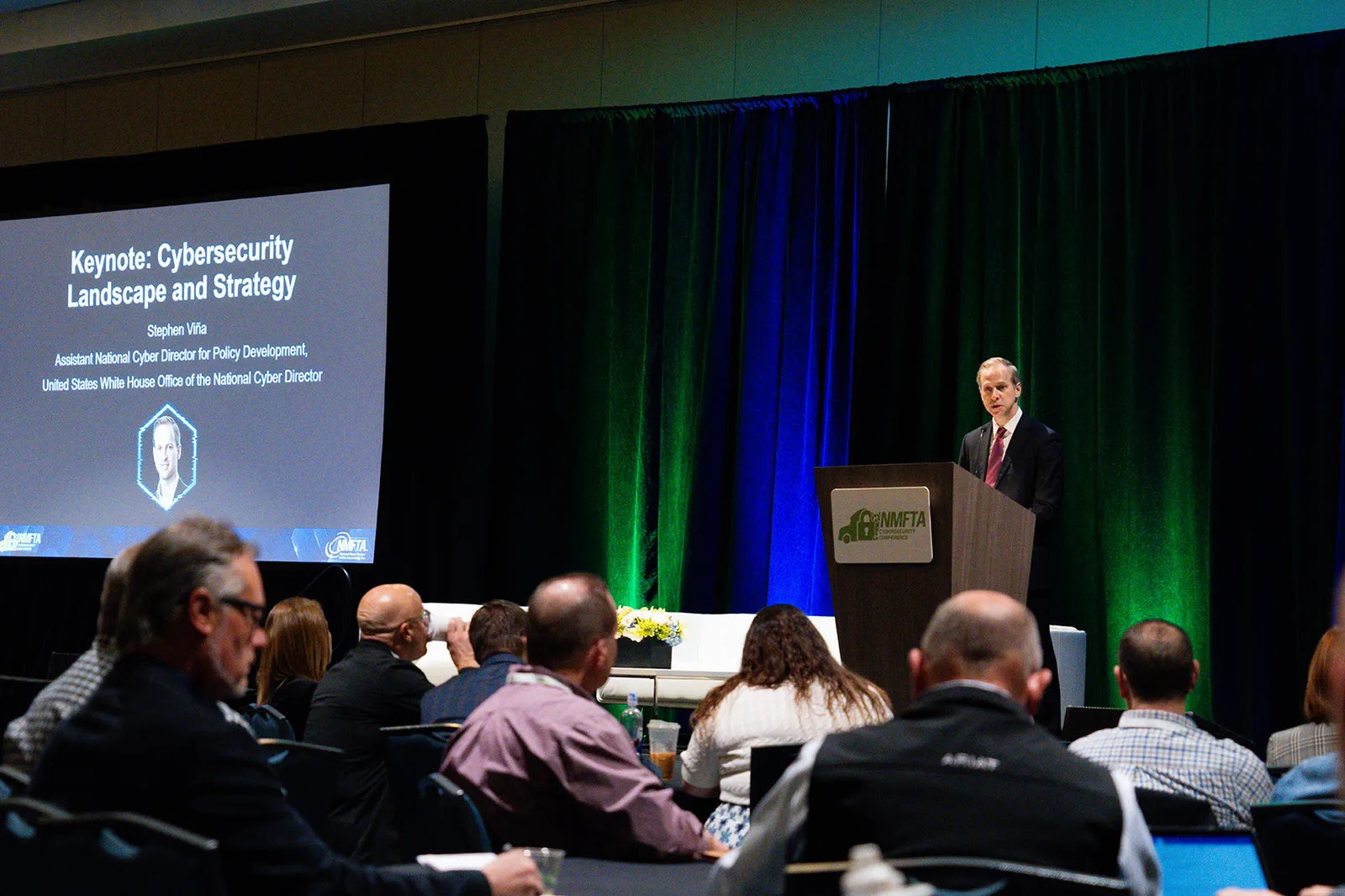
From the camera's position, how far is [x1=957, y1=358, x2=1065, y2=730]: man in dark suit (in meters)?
5.55

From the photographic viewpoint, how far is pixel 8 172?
9641 millimetres

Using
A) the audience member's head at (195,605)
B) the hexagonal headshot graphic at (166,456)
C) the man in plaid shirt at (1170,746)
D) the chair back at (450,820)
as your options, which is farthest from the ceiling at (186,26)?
the audience member's head at (195,605)

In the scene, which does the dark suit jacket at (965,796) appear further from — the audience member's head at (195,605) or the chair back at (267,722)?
the chair back at (267,722)

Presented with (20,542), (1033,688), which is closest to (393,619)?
(1033,688)

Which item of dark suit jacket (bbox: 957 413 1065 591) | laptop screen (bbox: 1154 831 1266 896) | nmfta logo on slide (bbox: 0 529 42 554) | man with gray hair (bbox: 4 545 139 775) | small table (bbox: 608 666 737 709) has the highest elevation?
dark suit jacket (bbox: 957 413 1065 591)

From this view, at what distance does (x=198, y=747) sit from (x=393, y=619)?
2.74m

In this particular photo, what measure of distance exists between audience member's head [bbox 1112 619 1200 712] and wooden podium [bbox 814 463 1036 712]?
3.62 feet

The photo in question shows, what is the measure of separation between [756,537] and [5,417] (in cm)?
501

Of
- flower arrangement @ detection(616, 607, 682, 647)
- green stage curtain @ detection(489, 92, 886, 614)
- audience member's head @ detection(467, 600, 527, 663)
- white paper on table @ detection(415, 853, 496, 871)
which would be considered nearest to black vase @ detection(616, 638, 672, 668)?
flower arrangement @ detection(616, 607, 682, 647)

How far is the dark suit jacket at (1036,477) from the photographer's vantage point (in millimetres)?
5559

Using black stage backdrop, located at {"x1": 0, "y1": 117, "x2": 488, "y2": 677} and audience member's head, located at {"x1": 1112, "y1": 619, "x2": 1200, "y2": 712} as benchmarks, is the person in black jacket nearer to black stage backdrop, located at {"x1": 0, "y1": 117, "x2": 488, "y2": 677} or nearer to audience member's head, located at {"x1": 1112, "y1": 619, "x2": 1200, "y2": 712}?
audience member's head, located at {"x1": 1112, "y1": 619, "x2": 1200, "y2": 712}

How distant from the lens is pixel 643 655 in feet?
19.0

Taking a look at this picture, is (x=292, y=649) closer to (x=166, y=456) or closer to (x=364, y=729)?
(x=364, y=729)

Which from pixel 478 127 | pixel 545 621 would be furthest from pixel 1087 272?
pixel 545 621
